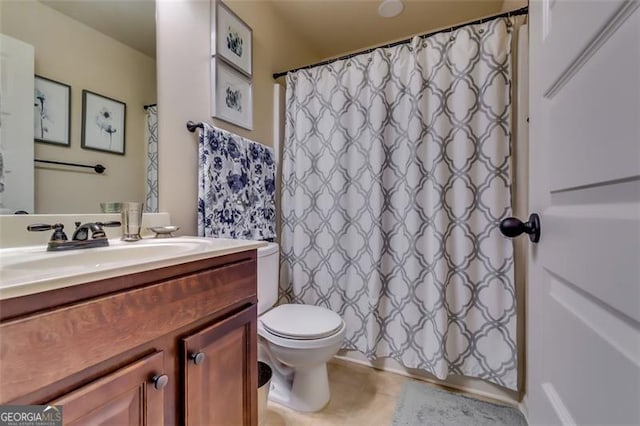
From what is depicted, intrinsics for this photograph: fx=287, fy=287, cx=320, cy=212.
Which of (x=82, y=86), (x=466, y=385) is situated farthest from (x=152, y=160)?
(x=466, y=385)

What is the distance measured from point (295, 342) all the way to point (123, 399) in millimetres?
761

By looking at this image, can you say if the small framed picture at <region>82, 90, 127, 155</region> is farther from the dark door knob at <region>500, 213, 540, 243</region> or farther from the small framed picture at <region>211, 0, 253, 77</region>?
the dark door knob at <region>500, 213, 540, 243</region>

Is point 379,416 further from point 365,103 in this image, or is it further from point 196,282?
point 365,103

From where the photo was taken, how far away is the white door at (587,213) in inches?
12.1

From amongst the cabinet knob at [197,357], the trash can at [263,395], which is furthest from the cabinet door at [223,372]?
the trash can at [263,395]

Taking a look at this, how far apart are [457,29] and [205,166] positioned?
1.47 metres

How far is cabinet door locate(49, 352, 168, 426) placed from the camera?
491mm

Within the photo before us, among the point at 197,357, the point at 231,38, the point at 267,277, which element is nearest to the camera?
the point at 197,357

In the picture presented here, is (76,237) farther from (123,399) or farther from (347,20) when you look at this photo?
(347,20)

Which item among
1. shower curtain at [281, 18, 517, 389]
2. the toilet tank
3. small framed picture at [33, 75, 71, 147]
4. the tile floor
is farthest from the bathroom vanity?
shower curtain at [281, 18, 517, 389]

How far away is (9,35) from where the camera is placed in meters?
0.82

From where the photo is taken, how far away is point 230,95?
155 cm

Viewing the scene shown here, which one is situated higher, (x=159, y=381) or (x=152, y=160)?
(x=152, y=160)

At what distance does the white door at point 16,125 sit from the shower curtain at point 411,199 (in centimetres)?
126
